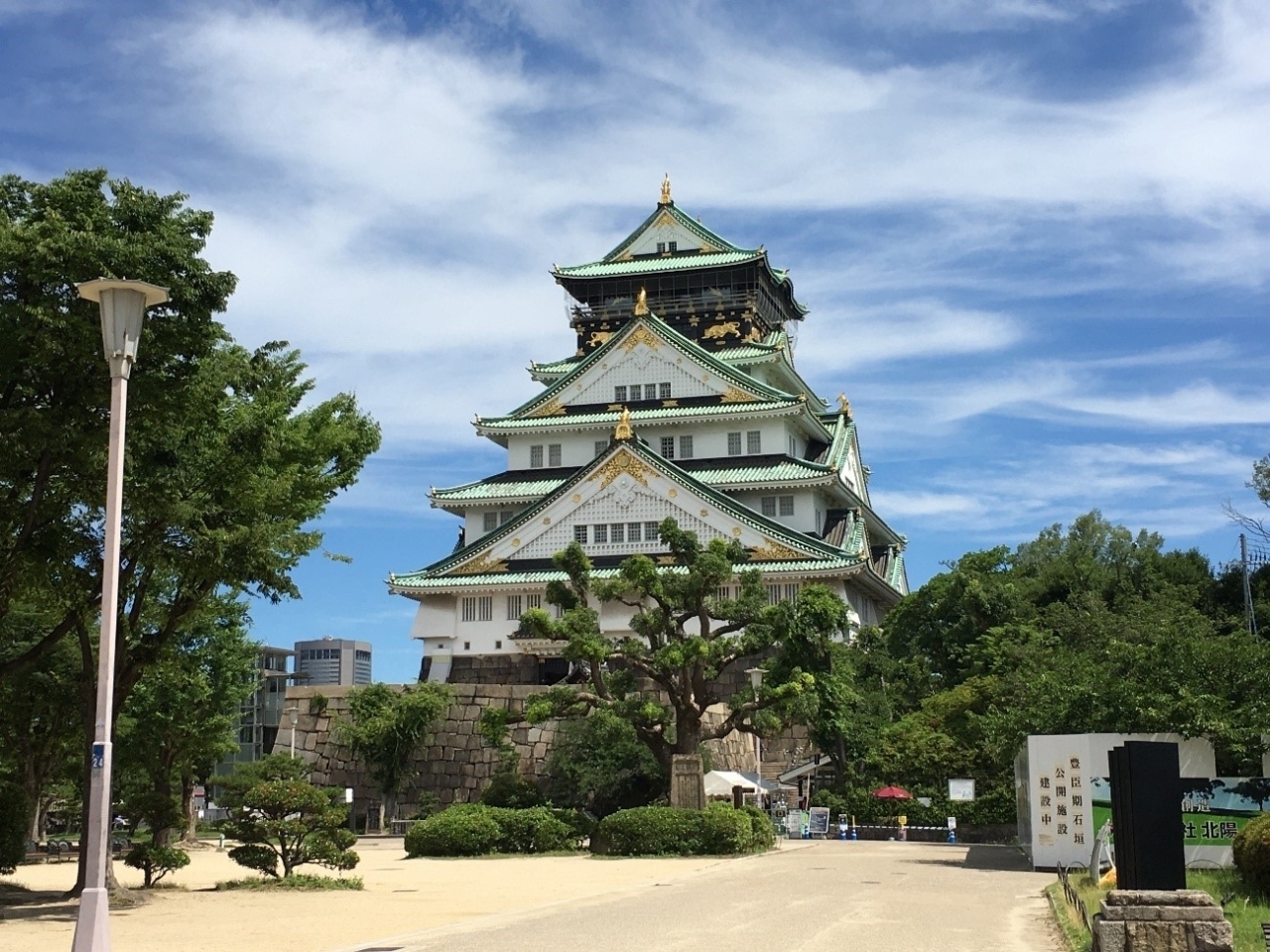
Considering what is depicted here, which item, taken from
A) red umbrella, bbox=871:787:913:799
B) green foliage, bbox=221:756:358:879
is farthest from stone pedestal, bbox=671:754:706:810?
green foliage, bbox=221:756:358:879

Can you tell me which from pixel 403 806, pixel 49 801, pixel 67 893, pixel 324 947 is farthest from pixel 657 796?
pixel 49 801

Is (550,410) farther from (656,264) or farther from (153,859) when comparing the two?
(153,859)

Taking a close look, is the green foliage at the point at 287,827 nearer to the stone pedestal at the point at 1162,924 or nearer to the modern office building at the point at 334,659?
the stone pedestal at the point at 1162,924

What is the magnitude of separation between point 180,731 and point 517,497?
23493 mm

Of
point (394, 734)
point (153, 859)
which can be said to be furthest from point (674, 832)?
point (394, 734)

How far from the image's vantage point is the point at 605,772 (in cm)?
3838

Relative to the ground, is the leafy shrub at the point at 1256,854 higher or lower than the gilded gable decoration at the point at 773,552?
lower

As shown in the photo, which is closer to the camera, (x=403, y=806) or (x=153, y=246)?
(x=153, y=246)

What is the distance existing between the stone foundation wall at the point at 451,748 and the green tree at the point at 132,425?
20734mm

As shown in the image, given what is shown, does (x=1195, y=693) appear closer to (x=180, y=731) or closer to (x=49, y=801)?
(x=180, y=731)

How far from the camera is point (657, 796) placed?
38750 millimetres

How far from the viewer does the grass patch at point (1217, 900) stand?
47.8 ft

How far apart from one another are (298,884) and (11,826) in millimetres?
4864

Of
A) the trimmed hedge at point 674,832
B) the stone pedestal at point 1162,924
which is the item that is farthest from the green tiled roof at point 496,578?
the stone pedestal at point 1162,924
